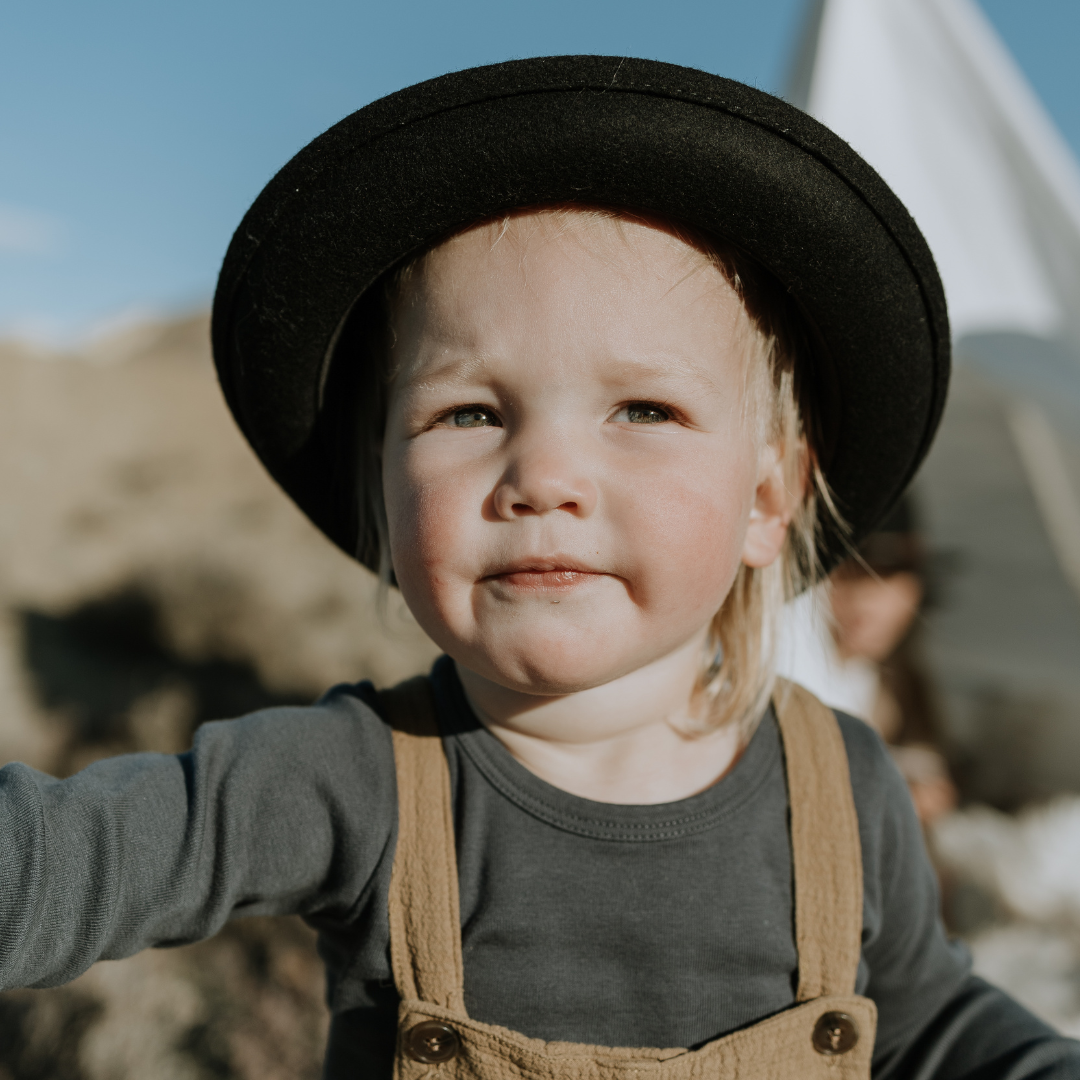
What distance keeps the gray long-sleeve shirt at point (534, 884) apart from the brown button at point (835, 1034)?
0.06m

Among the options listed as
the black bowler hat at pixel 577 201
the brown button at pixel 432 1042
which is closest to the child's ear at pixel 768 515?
the black bowler hat at pixel 577 201

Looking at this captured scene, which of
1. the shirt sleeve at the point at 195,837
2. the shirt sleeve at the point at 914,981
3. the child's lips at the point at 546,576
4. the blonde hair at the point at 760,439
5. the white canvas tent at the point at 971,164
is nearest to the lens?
the shirt sleeve at the point at 195,837

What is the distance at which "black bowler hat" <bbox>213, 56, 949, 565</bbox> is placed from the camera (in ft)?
2.85

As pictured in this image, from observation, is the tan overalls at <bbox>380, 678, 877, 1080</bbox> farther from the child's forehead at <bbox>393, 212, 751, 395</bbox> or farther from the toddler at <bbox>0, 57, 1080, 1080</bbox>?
the child's forehead at <bbox>393, 212, 751, 395</bbox>

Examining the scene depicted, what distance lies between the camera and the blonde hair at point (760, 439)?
1.00 metres

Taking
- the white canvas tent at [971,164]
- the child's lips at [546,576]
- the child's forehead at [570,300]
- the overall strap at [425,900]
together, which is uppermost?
the white canvas tent at [971,164]

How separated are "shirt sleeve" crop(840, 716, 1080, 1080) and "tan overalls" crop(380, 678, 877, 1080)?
4 centimetres

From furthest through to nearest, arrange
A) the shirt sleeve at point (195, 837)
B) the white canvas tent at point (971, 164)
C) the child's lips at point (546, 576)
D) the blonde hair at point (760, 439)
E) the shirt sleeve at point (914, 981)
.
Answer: the white canvas tent at point (971, 164)
the shirt sleeve at point (914, 981)
the blonde hair at point (760, 439)
the child's lips at point (546, 576)
the shirt sleeve at point (195, 837)

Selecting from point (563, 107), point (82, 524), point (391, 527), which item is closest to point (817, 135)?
point (563, 107)

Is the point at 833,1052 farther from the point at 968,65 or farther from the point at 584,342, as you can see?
the point at 968,65

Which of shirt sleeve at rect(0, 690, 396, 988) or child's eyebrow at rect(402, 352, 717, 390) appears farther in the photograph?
child's eyebrow at rect(402, 352, 717, 390)

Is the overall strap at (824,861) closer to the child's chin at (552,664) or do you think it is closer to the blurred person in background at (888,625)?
the child's chin at (552,664)

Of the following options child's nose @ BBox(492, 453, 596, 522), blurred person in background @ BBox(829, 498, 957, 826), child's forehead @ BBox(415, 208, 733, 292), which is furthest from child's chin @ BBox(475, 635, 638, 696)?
blurred person in background @ BBox(829, 498, 957, 826)

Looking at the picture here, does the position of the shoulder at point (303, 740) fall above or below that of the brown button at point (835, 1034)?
above
